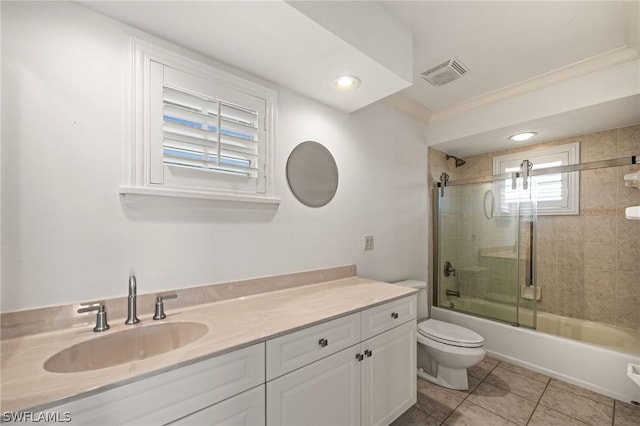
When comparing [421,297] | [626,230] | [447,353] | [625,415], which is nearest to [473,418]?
[447,353]

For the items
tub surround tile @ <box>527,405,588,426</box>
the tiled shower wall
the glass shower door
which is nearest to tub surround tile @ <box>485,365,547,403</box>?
tub surround tile @ <box>527,405,588,426</box>

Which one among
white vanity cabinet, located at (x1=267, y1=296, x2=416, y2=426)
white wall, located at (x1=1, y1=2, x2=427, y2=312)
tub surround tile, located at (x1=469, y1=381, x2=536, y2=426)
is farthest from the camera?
tub surround tile, located at (x1=469, y1=381, x2=536, y2=426)

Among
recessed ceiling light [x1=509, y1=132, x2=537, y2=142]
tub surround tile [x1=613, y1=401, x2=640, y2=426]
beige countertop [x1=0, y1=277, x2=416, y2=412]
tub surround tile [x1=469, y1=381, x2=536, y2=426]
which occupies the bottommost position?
tub surround tile [x1=469, y1=381, x2=536, y2=426]

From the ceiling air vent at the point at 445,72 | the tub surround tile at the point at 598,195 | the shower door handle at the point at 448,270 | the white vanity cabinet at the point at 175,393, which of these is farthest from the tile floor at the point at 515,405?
the ceiling air vent at the point at 445,72

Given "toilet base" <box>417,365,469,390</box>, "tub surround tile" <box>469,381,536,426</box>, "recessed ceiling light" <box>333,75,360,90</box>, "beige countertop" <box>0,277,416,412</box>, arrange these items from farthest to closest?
"toilet base" <box>417,365,469,390</box> < "tub surround tile" <box>469,381,536,426</box> < "recessed ceiling light" <box>333,75,360,90</box> < "beige countertop" <box>0,277,416,412</box>

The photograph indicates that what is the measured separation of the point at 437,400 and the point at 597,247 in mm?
2196

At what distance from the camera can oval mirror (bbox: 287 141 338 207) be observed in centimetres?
181

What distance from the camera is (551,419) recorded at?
67.5 inches

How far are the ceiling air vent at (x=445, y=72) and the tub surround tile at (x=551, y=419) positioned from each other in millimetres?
2532

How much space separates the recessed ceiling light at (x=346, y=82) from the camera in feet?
5.31

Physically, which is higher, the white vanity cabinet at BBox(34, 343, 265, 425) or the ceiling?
the ceiling

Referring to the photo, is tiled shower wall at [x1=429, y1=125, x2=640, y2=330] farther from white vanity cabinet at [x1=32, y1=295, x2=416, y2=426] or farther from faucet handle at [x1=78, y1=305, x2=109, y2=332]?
faucet handle at [x1=78, y1=305, x2=109, y2=332]

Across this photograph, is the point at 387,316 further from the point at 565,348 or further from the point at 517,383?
the point at 565,348

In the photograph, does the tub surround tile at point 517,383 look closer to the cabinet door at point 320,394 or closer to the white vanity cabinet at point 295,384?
the white vanity cabinet at point 295,384
